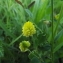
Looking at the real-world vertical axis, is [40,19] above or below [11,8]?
below

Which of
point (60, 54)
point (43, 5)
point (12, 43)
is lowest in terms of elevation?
point (60, 54)

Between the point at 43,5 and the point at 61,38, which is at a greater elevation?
the point at 43,5

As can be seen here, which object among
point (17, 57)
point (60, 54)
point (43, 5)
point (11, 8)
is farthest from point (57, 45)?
point (11, 8)

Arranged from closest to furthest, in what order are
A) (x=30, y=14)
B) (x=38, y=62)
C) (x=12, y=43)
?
(x=38, y=62), (x=12, y=43), (x=30, y=14)

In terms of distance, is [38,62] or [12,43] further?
[12,43]

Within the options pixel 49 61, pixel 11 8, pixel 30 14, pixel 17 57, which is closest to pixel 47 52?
pixel 49 61

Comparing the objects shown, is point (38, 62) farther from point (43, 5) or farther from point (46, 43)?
point (43, 5)

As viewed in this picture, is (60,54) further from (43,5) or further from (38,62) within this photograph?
(43,5)

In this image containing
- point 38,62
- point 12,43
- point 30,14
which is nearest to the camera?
point 38,62

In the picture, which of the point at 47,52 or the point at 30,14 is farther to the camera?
the point at 30,14
